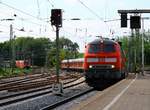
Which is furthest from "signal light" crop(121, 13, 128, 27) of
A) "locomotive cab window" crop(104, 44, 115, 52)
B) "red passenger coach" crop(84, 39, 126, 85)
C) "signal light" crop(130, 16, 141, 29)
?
"locomotive cab window" crop(104, 44, 115, 52)

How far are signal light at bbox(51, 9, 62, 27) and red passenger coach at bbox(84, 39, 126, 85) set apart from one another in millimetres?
9076

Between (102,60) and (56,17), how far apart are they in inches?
379

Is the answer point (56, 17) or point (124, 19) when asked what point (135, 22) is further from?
point (56, 17)

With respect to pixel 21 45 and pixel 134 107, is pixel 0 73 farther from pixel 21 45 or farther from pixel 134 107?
pixel 21 45

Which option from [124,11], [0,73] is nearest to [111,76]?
[124,11]

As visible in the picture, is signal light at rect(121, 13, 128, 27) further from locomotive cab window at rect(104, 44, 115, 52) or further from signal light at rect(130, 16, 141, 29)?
locomotive cab window at rect(104, 44, 115, 52)

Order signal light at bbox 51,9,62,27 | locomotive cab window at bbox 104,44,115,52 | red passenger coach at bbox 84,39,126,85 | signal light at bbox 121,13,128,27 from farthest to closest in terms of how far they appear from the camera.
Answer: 1. signal light at bbox 121,13,128,27
2. locomotive cab window at bbox 104,44,115,52
3. red passenger coach at bbox 84,39,126,85
4. signal light at bbox 51,9,62,27

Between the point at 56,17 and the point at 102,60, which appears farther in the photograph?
the point at 102,60

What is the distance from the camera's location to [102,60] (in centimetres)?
3180

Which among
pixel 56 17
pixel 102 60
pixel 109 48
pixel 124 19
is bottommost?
pixel 102 60

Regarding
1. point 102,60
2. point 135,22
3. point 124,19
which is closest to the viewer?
point 102,60

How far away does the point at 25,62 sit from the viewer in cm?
10425

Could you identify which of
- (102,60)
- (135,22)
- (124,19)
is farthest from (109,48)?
(124,19)

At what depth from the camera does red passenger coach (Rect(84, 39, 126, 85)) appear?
103 ft
